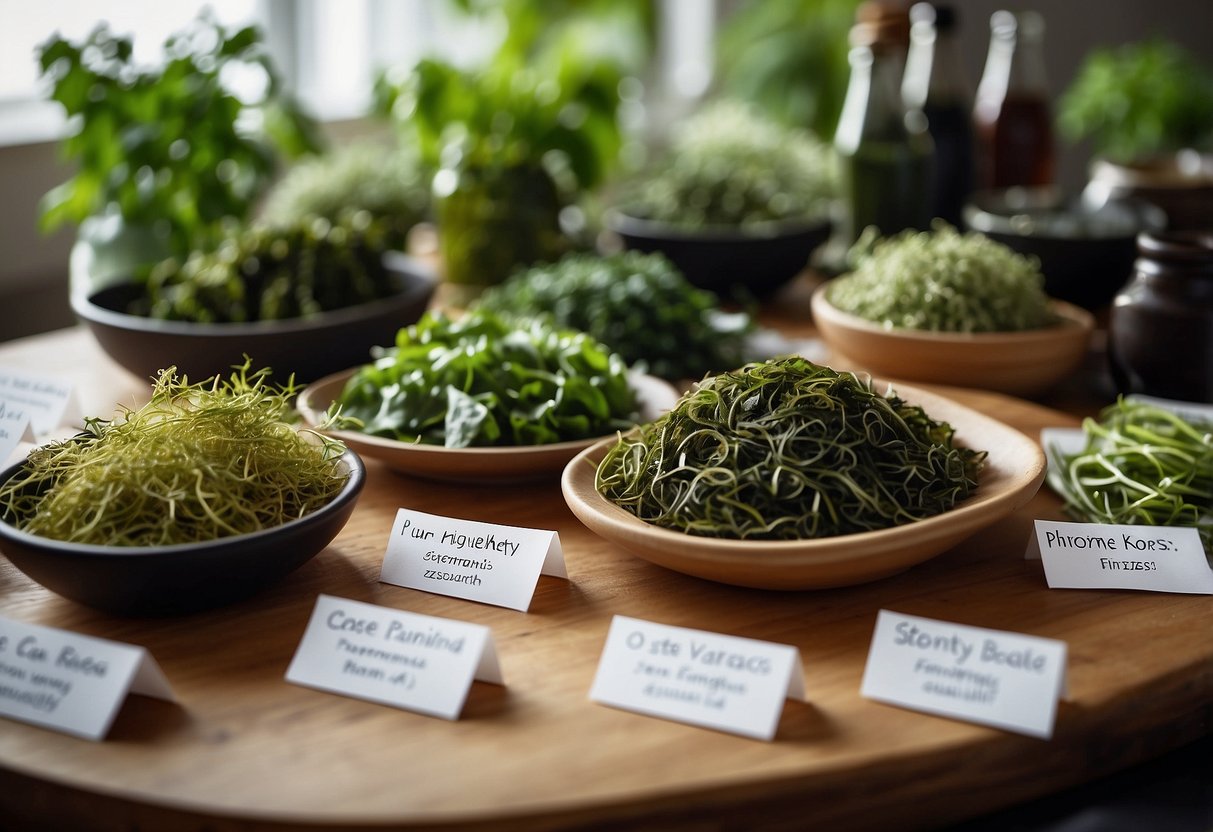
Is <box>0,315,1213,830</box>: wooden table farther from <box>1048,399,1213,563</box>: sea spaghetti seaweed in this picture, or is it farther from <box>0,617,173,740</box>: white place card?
<box>1048,399,1213,563</box>: sea spaghetti seaweed

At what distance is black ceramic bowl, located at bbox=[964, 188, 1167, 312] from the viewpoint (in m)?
1.69

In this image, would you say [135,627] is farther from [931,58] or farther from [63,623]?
[931,58]

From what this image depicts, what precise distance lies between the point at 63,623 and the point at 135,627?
6 centimetres

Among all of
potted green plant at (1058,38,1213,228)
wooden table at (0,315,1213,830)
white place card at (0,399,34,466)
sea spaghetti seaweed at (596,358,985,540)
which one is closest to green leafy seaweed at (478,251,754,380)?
sea spaghetti seaweed at (596,358,985,540)

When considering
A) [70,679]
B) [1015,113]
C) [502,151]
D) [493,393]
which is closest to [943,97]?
[1015,113]

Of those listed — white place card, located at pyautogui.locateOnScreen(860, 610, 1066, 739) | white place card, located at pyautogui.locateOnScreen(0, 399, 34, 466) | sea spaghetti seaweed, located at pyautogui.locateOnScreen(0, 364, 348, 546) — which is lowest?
white place card, located at pyautogui.locateOnScreen(0, 399, 34, 466)

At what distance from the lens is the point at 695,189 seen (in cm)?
204

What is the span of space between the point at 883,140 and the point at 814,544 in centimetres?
123

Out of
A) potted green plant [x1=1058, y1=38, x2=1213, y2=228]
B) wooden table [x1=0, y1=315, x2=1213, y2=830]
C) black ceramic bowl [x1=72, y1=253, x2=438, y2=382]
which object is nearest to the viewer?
wooden table [x1=0, y1=315, x2=1213, y2=830]

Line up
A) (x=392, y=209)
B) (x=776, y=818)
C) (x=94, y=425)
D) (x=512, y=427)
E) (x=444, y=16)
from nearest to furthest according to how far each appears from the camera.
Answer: (x=776, y=818) → (x=94, y=425) → (x=512, y=427) → (x=392, y=209) → (x=444, y=16)

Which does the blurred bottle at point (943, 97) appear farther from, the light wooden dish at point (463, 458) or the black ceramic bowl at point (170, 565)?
the black ceramic bowl at point (170, 565)

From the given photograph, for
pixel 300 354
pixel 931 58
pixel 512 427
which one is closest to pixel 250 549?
pixel 512 427

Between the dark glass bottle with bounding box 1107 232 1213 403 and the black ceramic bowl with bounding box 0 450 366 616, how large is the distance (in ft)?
3.10

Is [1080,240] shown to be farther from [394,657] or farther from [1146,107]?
[1146,107]
